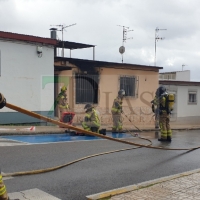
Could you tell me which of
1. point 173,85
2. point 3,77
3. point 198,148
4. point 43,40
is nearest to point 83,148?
point 198,148

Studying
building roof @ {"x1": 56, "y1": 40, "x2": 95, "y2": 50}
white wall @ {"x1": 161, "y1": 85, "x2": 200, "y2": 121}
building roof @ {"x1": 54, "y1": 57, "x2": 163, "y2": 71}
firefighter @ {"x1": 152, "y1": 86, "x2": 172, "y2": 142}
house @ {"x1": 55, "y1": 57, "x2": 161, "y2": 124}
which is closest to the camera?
firefighter @ {"x1": 152, "y1": 86, "x2": 172, "y2": 142}

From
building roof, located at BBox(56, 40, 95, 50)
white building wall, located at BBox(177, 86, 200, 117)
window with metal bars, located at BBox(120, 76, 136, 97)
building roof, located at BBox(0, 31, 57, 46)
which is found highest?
building roof, located at BBox(56, 40, 95, 50)

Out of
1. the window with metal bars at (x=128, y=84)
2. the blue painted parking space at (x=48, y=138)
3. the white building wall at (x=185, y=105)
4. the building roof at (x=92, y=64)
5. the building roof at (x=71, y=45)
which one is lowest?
the blue painted parking space at (x=48, y=138)

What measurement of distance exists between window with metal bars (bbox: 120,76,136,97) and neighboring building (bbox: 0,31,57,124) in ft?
17.8

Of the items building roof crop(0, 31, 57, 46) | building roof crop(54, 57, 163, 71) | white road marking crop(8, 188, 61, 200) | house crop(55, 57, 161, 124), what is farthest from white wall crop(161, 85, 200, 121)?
white road marking crop(8, 188, 61, 200)

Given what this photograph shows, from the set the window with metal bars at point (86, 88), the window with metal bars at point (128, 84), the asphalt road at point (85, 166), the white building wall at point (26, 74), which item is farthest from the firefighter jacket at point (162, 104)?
the window with metal bars at point (128, 84)

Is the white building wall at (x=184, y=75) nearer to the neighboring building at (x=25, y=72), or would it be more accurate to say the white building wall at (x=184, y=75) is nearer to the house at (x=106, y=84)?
the house at (x=106, y=84)

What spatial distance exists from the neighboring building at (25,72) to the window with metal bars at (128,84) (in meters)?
5.43

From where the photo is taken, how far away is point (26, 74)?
16.3m

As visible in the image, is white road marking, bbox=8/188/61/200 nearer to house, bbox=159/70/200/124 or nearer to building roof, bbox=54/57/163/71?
building roof, bbox=54/57/163/71

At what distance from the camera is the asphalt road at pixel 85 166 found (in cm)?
579

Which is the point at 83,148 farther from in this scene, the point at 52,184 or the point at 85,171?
the point at 52,184

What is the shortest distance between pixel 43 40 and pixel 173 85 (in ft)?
38.9

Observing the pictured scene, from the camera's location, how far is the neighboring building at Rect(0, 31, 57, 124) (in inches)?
611
